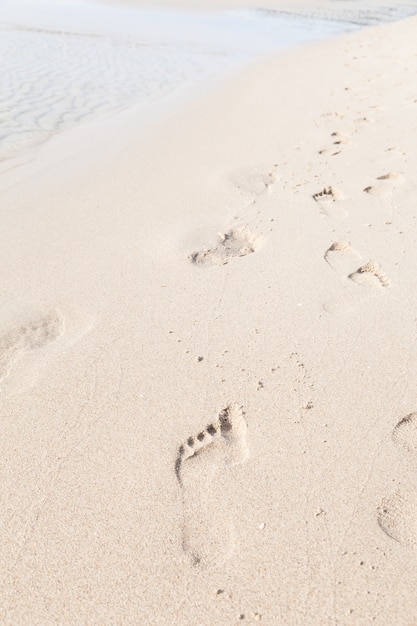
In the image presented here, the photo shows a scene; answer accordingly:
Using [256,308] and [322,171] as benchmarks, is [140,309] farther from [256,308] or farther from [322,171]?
[322,171]

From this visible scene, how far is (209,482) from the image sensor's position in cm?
180

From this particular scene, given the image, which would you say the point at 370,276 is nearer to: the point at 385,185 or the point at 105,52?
the point at 385,185

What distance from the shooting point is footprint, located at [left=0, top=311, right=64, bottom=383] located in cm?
232

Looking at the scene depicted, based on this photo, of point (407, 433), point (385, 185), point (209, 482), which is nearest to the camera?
point (209, 482)

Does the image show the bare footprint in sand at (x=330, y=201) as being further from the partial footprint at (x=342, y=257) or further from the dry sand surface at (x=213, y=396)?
the partial footprint at (x=342, y=257)

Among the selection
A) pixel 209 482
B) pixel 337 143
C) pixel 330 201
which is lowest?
pixel 337 143

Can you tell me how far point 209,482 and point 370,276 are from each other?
1378 mm

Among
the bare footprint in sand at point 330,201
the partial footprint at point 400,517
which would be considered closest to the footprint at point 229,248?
the bare footprint in sand at point 330,201

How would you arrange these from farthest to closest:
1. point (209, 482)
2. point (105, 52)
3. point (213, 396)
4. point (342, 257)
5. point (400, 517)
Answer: point (105, 52), point (342, 257), point (213, 396), point (209, 482), point (400, 517)

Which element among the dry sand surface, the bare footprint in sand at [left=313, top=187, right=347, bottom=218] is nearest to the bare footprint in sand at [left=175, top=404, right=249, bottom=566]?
the dry sand surface

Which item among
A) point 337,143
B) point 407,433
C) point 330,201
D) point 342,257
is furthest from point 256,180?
point 407,433

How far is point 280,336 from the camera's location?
2398 mm

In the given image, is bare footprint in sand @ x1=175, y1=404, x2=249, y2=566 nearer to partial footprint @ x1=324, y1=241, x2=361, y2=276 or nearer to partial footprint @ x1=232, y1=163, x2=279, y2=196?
partial footprint @ x1=324, y1=241, x2=361, y2=276

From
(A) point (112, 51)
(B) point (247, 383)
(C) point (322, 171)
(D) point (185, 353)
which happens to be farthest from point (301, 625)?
(A) point (112, 51)
